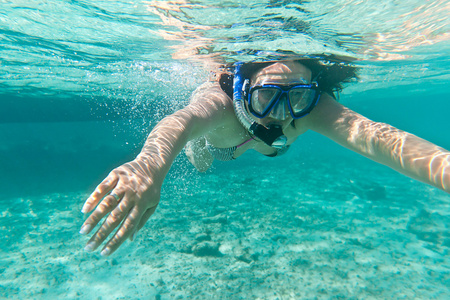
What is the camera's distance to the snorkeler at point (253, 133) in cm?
156

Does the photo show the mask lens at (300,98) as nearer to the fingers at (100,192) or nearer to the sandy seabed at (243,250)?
the fingers at (100,192)

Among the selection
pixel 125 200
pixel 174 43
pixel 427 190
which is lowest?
pixel 427 190

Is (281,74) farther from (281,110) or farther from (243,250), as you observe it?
(243,250)

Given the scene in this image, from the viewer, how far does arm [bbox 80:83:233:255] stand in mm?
1489

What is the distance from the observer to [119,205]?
1544 mm

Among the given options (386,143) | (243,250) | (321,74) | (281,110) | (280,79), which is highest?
(321,74)

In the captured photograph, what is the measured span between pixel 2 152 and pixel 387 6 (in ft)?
87.9

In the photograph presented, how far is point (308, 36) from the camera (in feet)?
22.0

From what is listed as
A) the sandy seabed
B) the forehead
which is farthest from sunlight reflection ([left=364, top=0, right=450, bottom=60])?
the sandy seabed

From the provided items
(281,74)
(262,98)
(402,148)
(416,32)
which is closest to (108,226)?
(262,98)

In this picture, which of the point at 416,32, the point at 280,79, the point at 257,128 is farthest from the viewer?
the point at 416,32

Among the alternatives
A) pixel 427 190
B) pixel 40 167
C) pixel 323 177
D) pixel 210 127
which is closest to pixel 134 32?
pixel 210 127

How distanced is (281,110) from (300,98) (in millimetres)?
324

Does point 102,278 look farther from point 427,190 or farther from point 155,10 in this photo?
point 427,190
